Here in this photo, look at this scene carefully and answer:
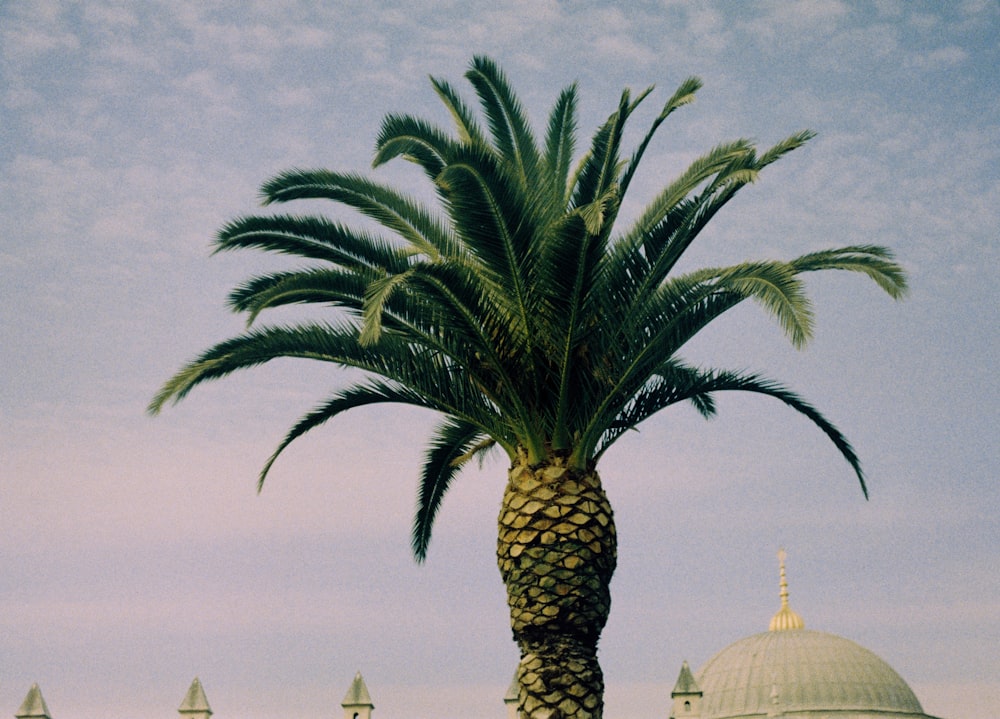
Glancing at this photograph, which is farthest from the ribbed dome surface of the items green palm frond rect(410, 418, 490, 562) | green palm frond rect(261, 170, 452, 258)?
green palm frond rect(261, 170, 452, 258)

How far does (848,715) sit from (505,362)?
186 feet

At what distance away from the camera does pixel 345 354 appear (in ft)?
43.2

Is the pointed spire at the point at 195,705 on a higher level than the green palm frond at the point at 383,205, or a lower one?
lower

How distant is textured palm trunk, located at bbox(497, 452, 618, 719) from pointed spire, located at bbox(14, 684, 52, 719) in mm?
24429

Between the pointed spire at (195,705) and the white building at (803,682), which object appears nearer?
the pointed spire at (195,705)

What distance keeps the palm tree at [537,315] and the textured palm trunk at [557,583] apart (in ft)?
0.07

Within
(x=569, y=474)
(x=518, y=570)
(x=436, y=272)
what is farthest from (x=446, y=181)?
(x=518, y=570)

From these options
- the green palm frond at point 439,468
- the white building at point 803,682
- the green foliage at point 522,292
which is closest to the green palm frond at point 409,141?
the green foliage at point 522,292

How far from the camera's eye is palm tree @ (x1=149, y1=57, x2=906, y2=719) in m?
12.3

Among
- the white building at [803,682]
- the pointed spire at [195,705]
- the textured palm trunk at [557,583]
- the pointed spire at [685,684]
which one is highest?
the white building at [803,682]

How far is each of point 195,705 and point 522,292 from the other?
24.6 meters

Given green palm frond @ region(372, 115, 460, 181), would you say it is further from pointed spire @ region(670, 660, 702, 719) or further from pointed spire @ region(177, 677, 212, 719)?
pointed spire @ region(670, 660, 702, 719)

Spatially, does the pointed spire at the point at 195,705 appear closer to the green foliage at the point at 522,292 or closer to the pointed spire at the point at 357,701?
the pointed spire at the point at 357,701

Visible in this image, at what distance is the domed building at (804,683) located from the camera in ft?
206
